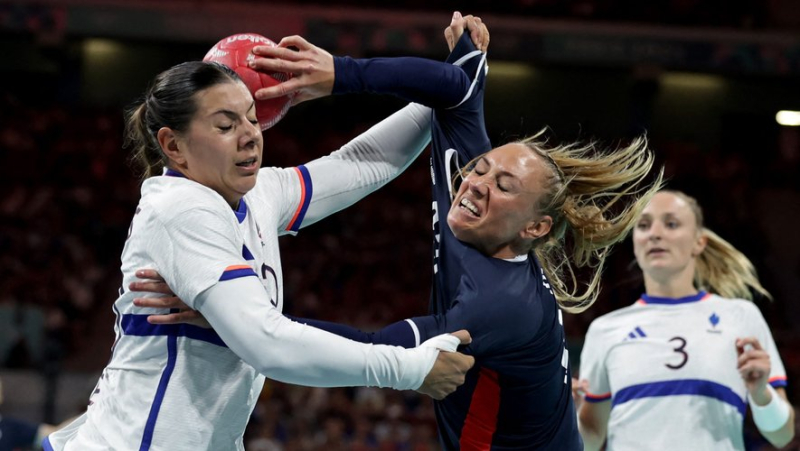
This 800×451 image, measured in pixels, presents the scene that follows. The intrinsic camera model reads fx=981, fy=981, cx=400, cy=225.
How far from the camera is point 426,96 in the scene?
2.96 m

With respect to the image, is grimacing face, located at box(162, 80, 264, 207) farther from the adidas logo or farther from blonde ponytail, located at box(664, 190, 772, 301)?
blonde ponytail, located at box(664, 190, 772, 301)

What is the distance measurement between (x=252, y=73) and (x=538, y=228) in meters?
0.96

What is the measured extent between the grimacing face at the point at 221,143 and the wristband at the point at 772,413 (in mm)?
2605

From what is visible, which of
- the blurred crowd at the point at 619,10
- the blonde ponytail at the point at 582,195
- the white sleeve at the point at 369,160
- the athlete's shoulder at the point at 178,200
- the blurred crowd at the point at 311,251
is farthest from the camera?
the blurred crowd at the point at 619,10

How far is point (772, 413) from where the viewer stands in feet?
13.6

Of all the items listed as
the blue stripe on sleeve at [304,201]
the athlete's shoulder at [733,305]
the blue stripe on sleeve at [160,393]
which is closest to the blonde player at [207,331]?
the blue stripe on sleeve at [160,393]

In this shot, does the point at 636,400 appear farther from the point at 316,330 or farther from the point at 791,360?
the point at 791,360

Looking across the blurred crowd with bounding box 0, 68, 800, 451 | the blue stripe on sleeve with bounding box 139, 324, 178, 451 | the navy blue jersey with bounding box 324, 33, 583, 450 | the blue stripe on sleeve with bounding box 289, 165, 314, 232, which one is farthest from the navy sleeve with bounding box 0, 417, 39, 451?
the blue stripe on sleeve with bounding box 139, 324, 178, 451

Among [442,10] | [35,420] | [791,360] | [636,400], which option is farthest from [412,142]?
[442,10]

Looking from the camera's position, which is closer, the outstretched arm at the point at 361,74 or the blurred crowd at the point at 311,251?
the outstretched arm at the point at 361,74

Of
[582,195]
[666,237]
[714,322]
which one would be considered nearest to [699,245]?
[666,237]

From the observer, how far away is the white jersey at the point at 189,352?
2.32 m

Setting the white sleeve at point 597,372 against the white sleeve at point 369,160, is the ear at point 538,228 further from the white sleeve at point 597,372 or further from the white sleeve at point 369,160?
the white sleeve at point 597,372

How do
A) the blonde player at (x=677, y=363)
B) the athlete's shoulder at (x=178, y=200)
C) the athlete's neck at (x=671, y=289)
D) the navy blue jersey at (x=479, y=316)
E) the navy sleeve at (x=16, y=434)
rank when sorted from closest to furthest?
the athlete's shoulder at (x=178, y=200) < the navy blue jersey at (x=479, y=316) < the blonde player at (x=677, y=363) < the athlete's neck at (x=671, y=289) < the navy sleeve at (x=16, y=434)
